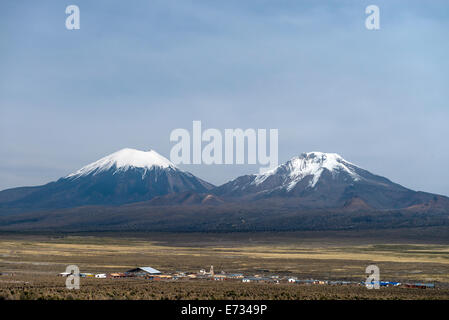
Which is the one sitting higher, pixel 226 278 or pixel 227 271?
pixel 226 278

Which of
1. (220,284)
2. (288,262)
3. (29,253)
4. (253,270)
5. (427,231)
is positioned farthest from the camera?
(427,231)

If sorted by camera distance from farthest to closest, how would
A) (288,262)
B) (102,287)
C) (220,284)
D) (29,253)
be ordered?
1. (29,253)
2. (288,262)
3. (220,284)
4. (102,287)

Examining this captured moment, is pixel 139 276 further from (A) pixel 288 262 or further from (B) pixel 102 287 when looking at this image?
(A) pixel 288 262

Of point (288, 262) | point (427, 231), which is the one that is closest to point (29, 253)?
point (288, 262)

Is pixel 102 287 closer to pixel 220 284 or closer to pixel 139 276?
pixel 220 284

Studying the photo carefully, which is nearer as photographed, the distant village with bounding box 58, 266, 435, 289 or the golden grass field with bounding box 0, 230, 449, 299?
the golden grass field with bounding box 0, 230, 449, 299

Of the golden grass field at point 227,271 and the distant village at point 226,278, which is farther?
the distant village at point 226,278

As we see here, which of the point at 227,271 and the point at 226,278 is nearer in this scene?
the point at 226,278
